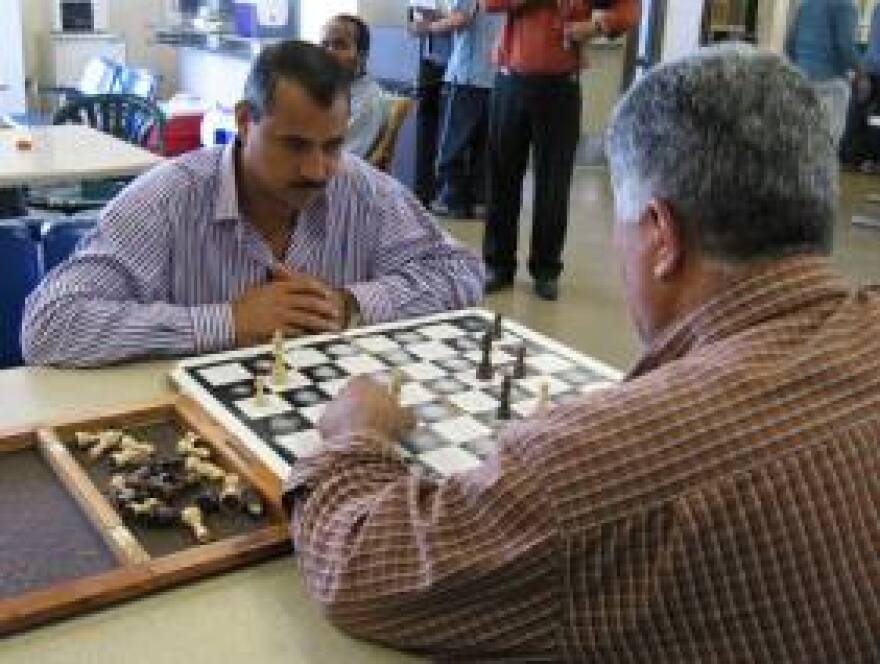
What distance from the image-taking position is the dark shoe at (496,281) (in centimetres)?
442

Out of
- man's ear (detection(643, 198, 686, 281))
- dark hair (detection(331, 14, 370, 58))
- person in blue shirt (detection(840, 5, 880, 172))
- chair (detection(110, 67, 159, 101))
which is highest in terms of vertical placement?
dark hair (detection(331, 14, 370, 58))

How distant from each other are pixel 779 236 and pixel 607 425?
229 millimetres

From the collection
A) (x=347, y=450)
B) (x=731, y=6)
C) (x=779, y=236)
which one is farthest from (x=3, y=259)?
(x=731, y=6)

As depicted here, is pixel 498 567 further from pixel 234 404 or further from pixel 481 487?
pixel 234 404

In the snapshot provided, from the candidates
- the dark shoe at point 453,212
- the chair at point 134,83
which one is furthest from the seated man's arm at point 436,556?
the chair at point 134,83

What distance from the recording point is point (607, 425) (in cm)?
85

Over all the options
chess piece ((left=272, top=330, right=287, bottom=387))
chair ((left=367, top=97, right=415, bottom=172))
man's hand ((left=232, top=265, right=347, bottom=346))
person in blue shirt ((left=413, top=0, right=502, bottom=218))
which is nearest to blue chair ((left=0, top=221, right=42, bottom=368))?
man's hand ((left=232, top=265, right=347, bottom=346))

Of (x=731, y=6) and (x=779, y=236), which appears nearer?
(x=779, y=236)

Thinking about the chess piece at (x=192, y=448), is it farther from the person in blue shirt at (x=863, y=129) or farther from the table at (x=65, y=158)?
the person in blue shirt at (x=863, y=129)

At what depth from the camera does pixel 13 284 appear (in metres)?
2.14

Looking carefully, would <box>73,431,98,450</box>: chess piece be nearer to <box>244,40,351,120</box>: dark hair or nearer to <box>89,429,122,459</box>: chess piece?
<box>89,429,122,459</box>: chess piece

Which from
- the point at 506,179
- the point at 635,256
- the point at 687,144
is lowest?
the point at 506,179

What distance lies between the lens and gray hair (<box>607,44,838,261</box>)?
0.87 m

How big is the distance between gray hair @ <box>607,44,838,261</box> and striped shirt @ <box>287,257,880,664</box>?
4 cm
